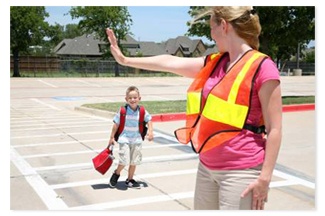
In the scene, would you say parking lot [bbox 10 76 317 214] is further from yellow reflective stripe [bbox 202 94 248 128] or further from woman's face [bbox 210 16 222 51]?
woman's face [bbox 210 16 222 51]

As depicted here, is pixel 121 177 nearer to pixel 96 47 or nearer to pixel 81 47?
pixel 96 47

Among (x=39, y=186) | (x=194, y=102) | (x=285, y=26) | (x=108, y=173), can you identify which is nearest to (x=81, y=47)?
(x=285, y=26)

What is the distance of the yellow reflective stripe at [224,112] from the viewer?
2.31 m

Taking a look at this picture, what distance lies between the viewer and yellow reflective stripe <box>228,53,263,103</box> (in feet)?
7.53

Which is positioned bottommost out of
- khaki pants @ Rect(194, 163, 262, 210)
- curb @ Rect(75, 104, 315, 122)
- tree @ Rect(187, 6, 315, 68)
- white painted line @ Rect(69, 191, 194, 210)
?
white painted line @ Rect(69, 191, 194, 210)

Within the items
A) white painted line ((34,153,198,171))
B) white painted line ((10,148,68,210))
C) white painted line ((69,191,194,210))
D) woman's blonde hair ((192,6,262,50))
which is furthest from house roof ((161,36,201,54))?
woman's blonde hair ((192,6,262,50))

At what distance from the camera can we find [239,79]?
2.30 m

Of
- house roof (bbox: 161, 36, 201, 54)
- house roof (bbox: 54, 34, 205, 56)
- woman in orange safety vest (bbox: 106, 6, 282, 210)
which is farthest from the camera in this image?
house roof (bbox: 161, 36, 201, 54)

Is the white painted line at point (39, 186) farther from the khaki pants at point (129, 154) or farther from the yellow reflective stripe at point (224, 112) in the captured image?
the yellow reflective stripe at point (224, 112)

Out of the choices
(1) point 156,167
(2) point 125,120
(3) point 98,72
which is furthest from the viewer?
(3) point 98,72

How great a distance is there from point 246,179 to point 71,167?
14.2 feet
